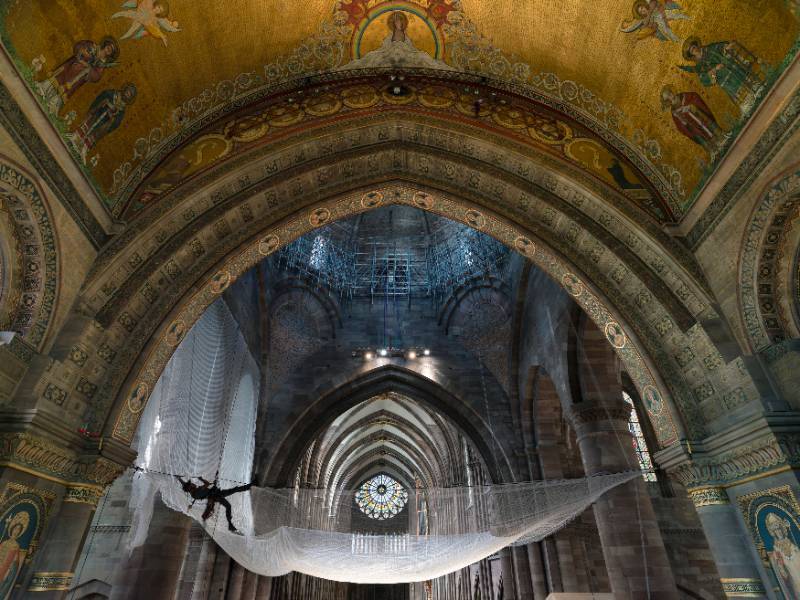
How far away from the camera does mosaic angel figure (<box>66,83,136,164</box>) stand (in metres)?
5.76

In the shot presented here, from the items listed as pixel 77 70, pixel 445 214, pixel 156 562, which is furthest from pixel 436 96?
pixel 156 562

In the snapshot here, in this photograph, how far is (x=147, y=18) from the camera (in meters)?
5.98

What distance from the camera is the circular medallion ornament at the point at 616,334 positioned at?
6820 millimetres

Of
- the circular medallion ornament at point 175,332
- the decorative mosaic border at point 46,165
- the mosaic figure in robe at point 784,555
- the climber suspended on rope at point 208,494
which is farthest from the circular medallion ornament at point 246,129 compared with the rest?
the mosaic figure in robe at point 784,555

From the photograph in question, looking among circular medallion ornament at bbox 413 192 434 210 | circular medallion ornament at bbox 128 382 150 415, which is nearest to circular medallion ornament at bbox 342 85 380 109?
circular medallion ornament at bbox 413 192 434 210

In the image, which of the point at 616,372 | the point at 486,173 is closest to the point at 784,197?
the point at 486,173

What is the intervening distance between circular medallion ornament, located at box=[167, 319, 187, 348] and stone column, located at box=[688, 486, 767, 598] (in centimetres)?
702

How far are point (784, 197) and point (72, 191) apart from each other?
7.99 meters

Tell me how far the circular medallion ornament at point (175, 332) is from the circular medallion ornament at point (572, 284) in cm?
581

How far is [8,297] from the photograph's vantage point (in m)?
5.13

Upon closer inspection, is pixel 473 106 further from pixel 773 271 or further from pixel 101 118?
pixel 101 118

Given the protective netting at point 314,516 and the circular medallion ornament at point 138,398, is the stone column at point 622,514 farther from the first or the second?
the circular medallion ornament at point 138,398

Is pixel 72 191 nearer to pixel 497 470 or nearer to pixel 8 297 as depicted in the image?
pixel 8 297

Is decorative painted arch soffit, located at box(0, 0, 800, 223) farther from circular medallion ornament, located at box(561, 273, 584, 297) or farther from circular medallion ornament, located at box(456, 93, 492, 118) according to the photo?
circular medallion ornament, located at box(561, 273, 584, 297)
